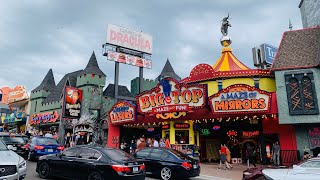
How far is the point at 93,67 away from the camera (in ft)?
117

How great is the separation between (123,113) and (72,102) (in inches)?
441

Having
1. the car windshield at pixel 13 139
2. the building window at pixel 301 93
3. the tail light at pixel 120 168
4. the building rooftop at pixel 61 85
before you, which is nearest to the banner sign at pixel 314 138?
the building window at pixel 301 93

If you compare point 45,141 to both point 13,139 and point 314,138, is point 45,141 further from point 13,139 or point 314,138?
point 314,138

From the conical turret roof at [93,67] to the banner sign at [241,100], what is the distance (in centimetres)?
2046

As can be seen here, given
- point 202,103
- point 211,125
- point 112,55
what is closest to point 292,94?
point 202,103

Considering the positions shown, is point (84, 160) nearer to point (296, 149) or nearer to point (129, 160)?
point (129, 160)

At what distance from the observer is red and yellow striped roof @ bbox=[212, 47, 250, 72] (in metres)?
24.5

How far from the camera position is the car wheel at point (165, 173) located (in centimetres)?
1170

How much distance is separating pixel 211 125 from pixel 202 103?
4.76 meters

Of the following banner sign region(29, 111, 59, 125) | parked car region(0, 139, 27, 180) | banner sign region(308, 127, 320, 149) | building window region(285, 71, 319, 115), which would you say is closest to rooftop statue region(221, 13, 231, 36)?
building window region(285, 71, 319, 115)

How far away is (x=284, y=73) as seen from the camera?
17891 millimetres

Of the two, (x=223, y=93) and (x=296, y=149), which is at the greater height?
(x=223, y=93)

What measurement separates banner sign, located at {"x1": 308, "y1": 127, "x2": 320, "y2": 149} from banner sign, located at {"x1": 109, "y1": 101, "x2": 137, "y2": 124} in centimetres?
1341

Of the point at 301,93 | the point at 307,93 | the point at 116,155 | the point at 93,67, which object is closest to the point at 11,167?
the point at 116,155
